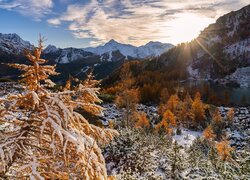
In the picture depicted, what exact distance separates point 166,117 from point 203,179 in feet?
91.1

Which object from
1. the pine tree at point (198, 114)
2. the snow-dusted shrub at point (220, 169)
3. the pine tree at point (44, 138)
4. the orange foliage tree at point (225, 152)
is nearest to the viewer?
the pine tree at point (44, 138)

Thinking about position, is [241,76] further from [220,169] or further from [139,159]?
[220,169]

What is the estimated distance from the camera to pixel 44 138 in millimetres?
3684

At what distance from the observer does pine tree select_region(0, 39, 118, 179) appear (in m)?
3.30

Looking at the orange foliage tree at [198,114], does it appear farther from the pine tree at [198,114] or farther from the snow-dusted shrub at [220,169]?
the snow-dusted shrub at [220,169]

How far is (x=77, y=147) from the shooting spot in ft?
10.5

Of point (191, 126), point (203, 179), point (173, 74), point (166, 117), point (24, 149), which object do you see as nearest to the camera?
point (24, 149)

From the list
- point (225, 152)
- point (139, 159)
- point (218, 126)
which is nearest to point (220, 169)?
point (139, 159)

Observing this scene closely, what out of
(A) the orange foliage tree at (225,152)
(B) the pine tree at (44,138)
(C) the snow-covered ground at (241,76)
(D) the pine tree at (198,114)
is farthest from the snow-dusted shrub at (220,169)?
(C) the snow-covered ground at (241,76)

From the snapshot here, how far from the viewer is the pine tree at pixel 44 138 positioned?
10.8 ft

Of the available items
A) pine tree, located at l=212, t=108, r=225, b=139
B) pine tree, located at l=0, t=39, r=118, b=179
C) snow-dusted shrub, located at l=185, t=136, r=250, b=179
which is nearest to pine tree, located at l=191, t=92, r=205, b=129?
pine tree, located at l=212, t=108, r=225, b=139

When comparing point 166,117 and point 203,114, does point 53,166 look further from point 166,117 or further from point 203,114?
point 203,114

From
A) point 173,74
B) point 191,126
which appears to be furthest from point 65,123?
point 173,74

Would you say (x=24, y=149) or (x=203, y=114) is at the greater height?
(x=24, y=149)
